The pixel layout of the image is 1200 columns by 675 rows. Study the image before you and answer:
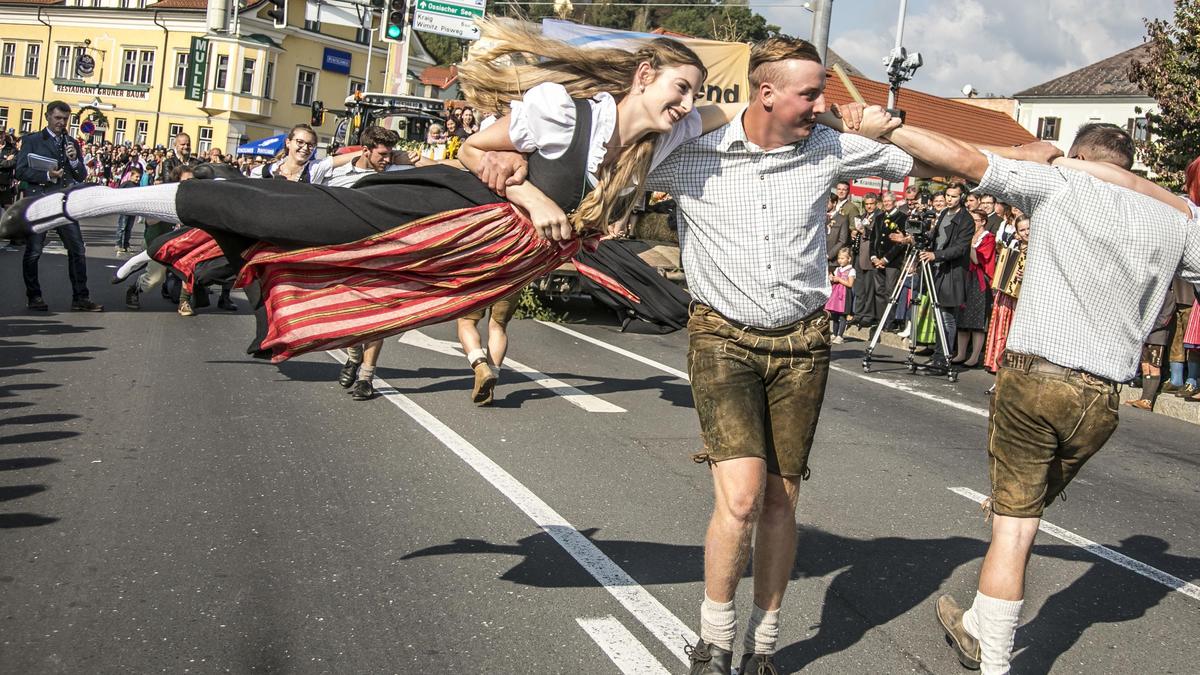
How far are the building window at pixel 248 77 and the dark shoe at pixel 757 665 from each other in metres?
69.0

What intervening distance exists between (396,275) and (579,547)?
6.66ft

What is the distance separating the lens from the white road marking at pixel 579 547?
4.61 meters

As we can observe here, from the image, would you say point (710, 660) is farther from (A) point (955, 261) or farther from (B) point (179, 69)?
(B) point (179, 69)

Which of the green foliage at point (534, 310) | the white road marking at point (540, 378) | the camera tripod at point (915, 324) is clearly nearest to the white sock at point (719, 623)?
the white road marking at point (540, 378)

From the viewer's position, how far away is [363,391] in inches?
358

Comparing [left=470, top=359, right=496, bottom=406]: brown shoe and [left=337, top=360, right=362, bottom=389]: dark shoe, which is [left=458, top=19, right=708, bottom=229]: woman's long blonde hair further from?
[left=337, top=360, right=362, bottom=389]: dark shoe

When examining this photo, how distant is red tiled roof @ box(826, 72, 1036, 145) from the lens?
154 ft

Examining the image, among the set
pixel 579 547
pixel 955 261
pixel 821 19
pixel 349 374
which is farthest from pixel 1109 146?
pixel 821 19

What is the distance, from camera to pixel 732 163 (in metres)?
4.02

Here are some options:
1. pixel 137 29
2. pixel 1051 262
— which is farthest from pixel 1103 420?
pixel 137 29

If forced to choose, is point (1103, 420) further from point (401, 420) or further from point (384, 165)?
point (384, 165)

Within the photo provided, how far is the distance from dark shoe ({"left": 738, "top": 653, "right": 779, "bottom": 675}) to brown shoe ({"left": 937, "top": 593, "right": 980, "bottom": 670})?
81 centimetres

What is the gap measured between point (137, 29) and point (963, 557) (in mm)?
74850

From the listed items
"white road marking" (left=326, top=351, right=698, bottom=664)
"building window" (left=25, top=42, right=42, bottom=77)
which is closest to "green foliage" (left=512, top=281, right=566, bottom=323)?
"white road marking" (left=326, top=351, right=698, bottom=664)
